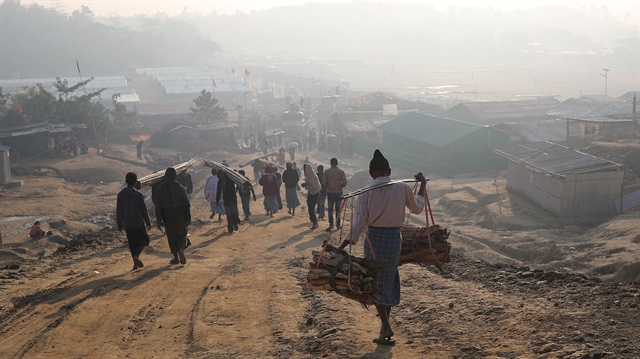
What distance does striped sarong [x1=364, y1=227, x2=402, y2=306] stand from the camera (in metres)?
6.82

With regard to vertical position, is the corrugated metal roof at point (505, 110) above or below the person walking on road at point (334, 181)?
below

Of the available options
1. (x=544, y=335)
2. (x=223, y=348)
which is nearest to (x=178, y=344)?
(x=223, y=348)

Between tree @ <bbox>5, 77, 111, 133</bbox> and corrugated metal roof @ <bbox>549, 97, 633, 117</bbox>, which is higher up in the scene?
tree @ <bbox>5, 77, 111, 133</bbox>

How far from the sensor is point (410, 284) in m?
9.80

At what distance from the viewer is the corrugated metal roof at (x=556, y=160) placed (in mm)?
20797

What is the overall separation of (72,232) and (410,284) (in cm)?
1375

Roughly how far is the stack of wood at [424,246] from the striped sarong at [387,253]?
1.85ft

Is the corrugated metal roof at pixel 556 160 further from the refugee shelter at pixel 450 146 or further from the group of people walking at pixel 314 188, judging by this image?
the group of people walking at pixel 314 188

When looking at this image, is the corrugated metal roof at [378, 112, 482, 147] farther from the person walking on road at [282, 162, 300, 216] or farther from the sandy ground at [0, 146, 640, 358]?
the sandy ground at [0, 146, 640, 358]

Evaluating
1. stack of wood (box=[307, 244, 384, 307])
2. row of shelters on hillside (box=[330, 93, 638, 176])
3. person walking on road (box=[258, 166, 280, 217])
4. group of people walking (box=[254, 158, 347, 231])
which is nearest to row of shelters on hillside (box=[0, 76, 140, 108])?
row of shelters on hillside (box=[330, 93, 638, 176])

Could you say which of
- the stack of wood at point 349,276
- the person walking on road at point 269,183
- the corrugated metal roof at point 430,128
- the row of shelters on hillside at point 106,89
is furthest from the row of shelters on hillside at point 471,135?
the row of shelters on hillside at point 106,89

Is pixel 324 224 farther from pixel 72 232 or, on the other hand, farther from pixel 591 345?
pixel 591 345

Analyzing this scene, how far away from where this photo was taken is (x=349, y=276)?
6.52 metres

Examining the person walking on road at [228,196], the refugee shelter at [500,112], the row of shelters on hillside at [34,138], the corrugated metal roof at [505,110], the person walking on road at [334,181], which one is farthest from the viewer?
the corrugated metal roof at [505,110]
